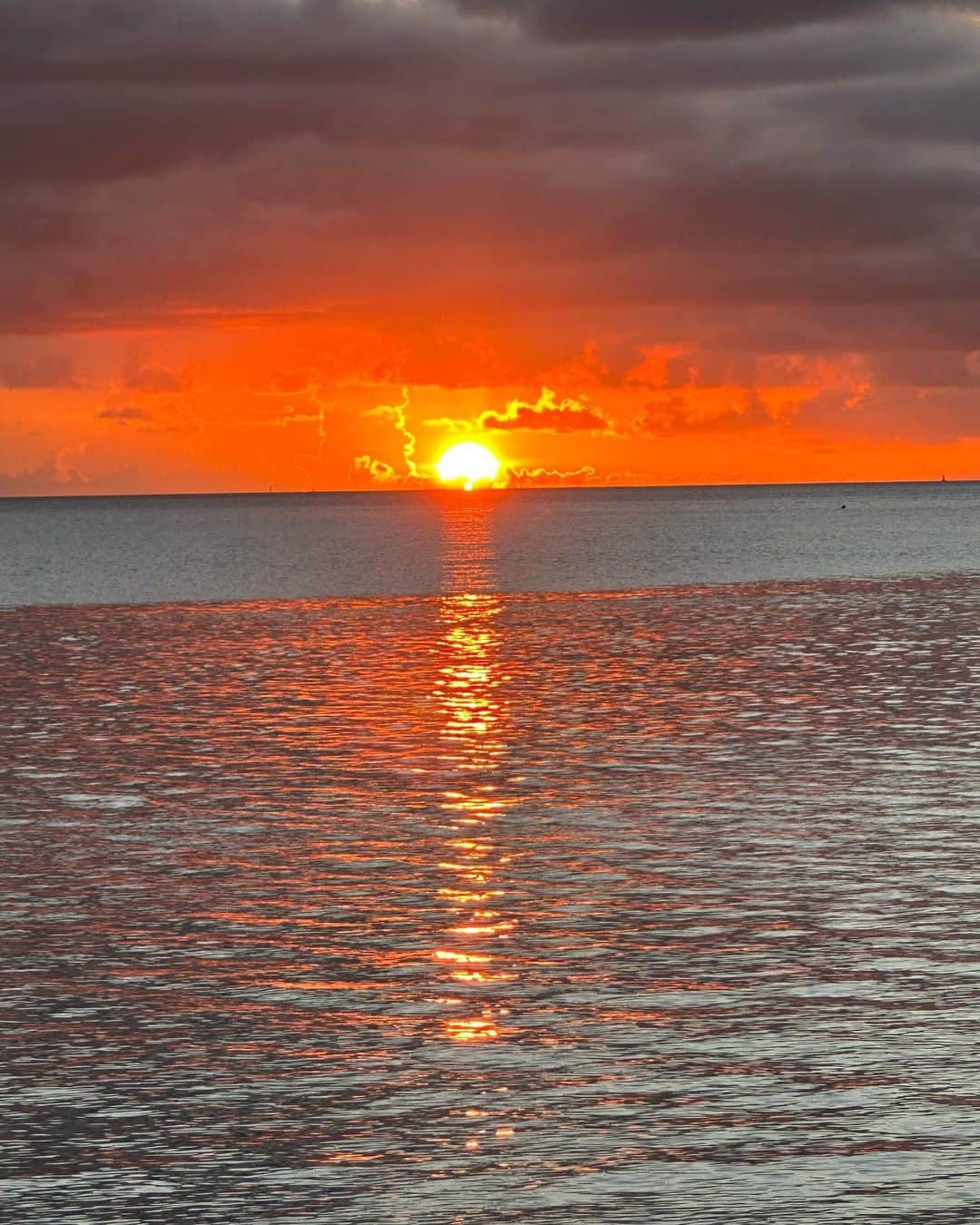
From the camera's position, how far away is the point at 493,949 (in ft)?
41.3

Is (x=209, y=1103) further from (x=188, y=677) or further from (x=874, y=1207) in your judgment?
(x=188, y=677)

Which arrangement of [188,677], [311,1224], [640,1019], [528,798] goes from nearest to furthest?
[311,1224], [640,1019], [528,798], [188,677]

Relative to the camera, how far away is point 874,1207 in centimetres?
766

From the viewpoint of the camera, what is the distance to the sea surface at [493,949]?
324 inches

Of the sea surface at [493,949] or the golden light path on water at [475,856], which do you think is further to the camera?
the golden light path on water at [475,856]

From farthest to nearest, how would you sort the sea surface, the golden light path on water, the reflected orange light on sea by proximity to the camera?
the reflected orange light on sea
the golden light path on water
the sea surface

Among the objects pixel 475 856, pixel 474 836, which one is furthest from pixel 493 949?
pixel 474 836

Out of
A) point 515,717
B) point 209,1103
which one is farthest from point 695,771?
point 209,1103

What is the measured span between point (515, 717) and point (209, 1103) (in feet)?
59.5

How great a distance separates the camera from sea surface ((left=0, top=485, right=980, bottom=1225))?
823cm

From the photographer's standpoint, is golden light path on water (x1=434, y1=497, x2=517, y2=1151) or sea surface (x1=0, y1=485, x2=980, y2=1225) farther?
golden light path on water (x1=434, y1=497, x2=517, y2=1151)

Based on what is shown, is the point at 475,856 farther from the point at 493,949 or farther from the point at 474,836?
the point at 493,949

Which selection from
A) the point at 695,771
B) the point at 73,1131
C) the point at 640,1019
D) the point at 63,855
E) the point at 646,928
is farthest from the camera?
the point at 695,771

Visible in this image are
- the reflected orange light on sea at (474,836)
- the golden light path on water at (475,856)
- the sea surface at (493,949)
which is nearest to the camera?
the sea surface at (493,949)
